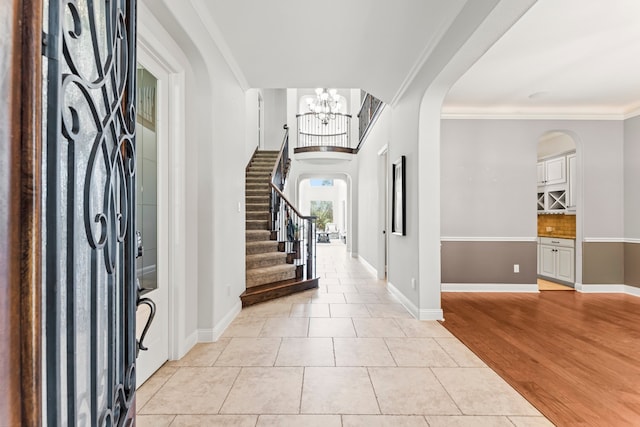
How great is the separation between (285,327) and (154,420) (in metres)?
1.65

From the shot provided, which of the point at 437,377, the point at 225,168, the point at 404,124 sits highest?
the point at 404,124

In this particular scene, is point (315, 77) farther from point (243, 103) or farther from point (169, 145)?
point (169, 145)

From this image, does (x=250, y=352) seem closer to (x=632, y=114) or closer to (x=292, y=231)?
(x=292, y=231)

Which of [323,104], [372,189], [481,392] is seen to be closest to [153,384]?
[481,392]

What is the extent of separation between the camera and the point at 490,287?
5172 mm

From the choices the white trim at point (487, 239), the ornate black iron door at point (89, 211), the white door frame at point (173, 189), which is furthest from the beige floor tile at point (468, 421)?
the white trim at point (487, 239)

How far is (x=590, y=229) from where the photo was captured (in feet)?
16.9

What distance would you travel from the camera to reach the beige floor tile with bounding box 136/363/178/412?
2.11 meters

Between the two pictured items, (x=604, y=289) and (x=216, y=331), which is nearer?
(x=216, y=331)

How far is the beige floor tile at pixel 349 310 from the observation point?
12.8 ft

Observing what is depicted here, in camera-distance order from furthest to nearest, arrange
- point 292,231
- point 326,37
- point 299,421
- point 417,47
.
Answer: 1. point 292,231
2. point 417,47
3. point 326,37
4. point 299,421

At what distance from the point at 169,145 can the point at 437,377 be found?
2.67 meters

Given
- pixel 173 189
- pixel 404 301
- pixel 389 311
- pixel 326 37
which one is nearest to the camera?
pixel 173 189

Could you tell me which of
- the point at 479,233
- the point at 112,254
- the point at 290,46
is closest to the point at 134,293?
the point at 112,254
